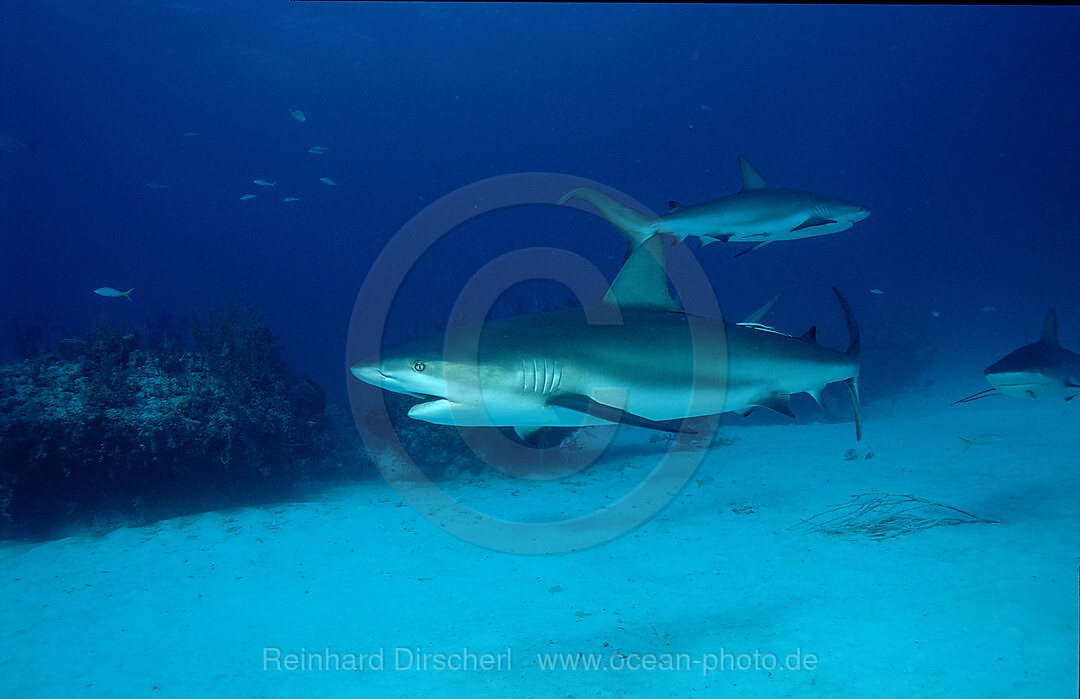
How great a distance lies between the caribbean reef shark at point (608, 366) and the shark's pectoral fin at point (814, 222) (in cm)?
260

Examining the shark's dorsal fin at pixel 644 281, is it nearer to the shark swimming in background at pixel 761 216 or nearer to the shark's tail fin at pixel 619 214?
the shark's tail fin at pixel 619 214

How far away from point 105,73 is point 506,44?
54145 mm

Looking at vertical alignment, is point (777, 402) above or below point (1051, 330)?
below

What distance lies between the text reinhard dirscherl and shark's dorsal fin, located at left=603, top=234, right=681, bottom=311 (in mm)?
2696

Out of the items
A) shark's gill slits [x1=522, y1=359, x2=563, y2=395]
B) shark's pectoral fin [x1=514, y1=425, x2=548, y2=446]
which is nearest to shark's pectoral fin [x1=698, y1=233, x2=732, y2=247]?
shark's gill slits [x1=522, y1=359, x2=563, y2=395]

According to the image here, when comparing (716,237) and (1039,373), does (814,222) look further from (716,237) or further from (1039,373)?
(1039,373)

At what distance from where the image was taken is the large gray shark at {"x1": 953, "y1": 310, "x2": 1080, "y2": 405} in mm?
6176

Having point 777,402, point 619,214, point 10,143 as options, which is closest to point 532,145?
point 10,143

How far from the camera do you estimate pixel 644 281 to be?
4.01 m

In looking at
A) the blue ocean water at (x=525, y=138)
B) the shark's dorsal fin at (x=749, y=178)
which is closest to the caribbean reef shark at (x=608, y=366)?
the shark's dorsal fin at (x=749, y=178)

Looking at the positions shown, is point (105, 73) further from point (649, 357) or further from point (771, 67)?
point (771, 67)

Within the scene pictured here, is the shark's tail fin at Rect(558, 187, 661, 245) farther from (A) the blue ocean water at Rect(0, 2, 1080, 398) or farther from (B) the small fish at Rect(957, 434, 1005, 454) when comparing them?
(A) the blue ocean water at Rect(0, 2, 1080, 398)

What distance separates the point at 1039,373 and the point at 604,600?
6361 millimetres

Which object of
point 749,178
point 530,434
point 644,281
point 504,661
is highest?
point 749,178
